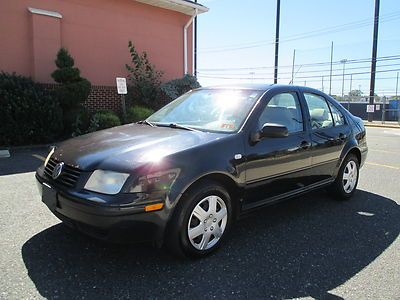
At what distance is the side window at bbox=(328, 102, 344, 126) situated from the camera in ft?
17.2

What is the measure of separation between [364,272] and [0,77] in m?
9.13

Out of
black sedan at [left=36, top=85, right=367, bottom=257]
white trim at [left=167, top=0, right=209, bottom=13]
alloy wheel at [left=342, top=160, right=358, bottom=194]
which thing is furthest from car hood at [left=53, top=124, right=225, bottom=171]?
white trim at [left=167, top=0, right=209, bottom=13]

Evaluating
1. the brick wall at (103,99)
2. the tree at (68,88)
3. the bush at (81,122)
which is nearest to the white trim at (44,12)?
the tree at (68,88)

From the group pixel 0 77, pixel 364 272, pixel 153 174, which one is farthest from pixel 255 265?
pixel 0 77

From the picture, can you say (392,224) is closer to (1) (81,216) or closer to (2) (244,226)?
(2) (244,226)

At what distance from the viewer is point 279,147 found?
404 centimetres

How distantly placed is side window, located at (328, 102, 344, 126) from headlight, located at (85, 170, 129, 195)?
335 centimetres

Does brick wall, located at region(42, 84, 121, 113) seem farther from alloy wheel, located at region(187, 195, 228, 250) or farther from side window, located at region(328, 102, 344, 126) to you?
alloy wheel, located at region(187, 195, 228, 250)

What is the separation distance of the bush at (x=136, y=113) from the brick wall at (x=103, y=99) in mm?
794

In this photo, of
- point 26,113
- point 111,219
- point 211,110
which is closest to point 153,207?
point 111,219

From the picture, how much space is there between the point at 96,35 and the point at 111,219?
10723mm

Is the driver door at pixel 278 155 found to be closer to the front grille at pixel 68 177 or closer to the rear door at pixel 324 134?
the rear door at pixel 324 134

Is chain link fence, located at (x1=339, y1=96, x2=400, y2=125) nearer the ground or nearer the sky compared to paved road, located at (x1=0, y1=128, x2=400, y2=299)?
nearer the sky

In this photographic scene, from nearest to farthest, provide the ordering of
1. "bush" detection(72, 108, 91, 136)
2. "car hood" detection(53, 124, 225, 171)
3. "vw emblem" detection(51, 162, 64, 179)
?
"car hood" detection(53, 124, 225, 171) < "vw emblem" detection(51, 162, 64, 179) < "bush" detection(72, 108, 91, 136)
